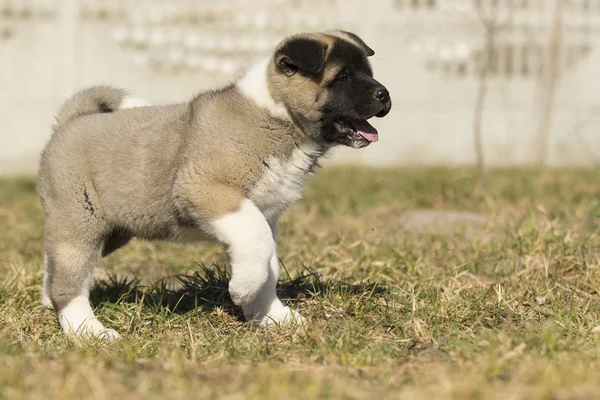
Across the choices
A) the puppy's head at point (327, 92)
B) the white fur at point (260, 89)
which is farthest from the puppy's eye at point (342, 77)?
the white fur at point (260, 89)

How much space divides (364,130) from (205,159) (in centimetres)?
73

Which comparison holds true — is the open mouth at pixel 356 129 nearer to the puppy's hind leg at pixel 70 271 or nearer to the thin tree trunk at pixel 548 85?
the puppy's hind leg at pixel 70 271

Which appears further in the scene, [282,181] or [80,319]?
[80,319]

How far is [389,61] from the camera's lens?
11.0 meters

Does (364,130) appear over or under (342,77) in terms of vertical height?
under

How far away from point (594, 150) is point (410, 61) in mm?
2444

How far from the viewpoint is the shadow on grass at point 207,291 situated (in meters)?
4.23

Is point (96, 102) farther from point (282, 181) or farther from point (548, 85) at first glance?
point (548, 85)

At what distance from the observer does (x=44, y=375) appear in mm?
2768

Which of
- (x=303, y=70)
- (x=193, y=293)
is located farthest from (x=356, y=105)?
(x=193, y=293)

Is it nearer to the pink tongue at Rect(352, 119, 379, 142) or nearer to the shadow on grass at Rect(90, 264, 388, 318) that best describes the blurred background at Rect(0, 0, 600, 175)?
the shadow on grass at Rect(90, 264, 388, 318)

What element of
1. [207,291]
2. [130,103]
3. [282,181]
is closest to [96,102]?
[130,103]

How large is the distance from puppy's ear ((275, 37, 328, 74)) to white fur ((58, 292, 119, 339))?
4.38 ft

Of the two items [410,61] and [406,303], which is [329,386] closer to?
[406,303]
